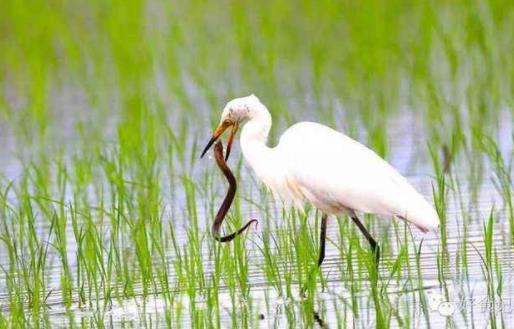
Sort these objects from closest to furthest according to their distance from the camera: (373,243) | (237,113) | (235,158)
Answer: (373,243) → (237,113) → (235,158)

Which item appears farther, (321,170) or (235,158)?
(235,158)

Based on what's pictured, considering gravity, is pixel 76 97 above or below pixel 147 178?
above

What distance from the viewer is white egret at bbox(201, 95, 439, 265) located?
6676 millimetres

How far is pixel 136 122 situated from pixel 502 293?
4274 millimetres

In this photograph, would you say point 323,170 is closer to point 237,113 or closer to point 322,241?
point 322,241

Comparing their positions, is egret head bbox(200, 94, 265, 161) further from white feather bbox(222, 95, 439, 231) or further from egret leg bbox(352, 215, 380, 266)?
egret leg bbox(352, 215, 380, 266)

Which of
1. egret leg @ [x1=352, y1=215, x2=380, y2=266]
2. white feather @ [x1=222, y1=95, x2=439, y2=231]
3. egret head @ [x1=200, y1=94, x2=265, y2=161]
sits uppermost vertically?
egret head @ [x1=200, y1=94, x2=265, y2=161]

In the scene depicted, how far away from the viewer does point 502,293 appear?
19.9 feet

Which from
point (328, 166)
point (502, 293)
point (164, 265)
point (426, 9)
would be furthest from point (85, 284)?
point (426, 9)

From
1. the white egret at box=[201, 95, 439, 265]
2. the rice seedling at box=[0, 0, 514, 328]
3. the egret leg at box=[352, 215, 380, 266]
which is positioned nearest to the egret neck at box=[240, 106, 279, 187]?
the white egret at box=[201, 95, 439, 265]

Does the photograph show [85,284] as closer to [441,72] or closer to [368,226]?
[368,226]

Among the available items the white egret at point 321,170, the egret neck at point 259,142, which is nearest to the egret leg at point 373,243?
the white egret at point 321,170

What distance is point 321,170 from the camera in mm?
6832

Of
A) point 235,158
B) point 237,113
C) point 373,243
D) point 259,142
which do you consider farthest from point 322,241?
point 235,158
